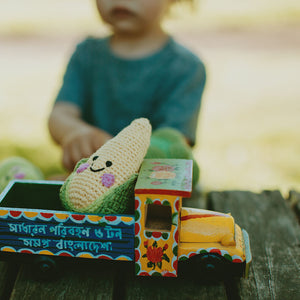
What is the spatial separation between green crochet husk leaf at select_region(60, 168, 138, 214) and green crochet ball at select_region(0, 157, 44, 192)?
0.37 metres

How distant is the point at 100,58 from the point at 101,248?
2.57ft

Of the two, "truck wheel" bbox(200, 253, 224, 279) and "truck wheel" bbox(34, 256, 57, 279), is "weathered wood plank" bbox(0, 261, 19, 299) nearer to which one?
"truck wheel" bbox(34, 256, 57, 279)

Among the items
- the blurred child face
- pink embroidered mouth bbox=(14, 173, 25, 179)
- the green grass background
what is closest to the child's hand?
pink embroidered mouth bbox=(14, 173, 25, 179)

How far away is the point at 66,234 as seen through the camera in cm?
79

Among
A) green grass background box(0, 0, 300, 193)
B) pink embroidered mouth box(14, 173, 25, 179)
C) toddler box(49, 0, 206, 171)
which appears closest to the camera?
pink embroidered mouth box(14, 173, 25, 179)

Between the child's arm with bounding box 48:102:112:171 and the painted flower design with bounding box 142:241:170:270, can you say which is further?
the child's arm with bounding box 48:102:112:171

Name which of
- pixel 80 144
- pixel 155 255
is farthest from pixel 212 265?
pixel 80 144

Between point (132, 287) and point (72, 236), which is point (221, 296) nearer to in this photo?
point (132, 287)

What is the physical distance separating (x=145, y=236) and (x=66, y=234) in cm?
14

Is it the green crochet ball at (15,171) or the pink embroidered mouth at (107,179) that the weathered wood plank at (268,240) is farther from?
the green crochet ball at (15,171)

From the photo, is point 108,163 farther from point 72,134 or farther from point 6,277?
point 72,134

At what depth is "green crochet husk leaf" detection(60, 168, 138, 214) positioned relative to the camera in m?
0.78

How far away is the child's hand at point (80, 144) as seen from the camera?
117cm

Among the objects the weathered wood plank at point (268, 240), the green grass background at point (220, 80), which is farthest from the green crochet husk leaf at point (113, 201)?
the green grass background at point (220, 80)
